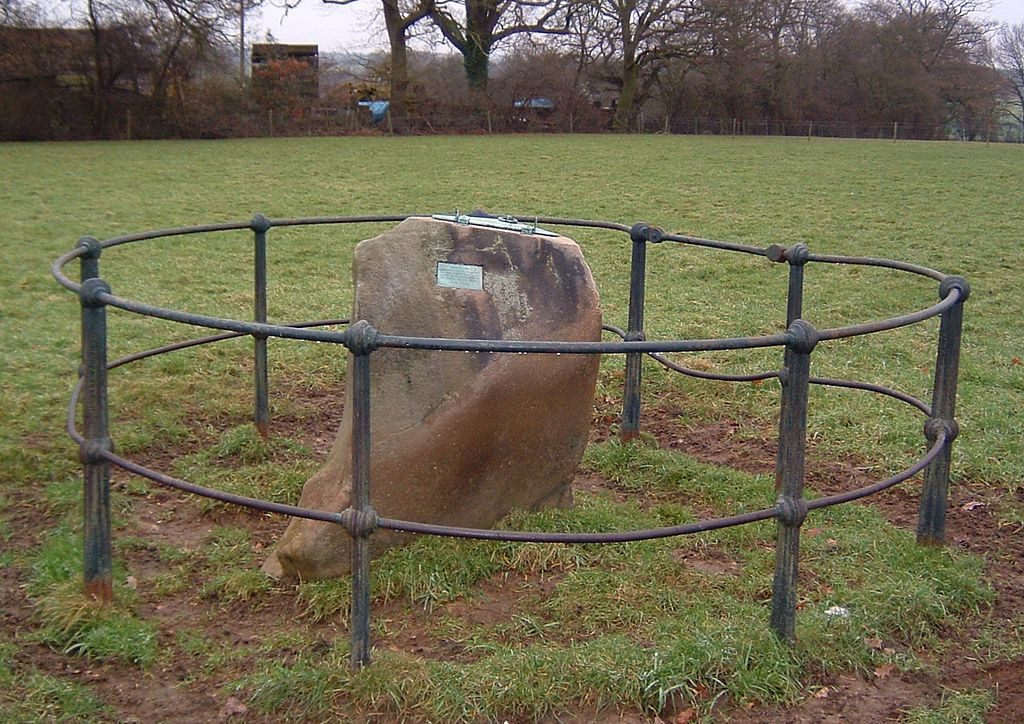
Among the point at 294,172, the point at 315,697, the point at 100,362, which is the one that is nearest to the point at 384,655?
the point at 315,697

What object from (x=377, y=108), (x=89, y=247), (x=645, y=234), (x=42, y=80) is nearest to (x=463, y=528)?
(x=89, y=247)

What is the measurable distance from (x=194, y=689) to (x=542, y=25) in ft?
128

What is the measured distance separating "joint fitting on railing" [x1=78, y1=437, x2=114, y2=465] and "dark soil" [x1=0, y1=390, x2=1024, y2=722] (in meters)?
0.57

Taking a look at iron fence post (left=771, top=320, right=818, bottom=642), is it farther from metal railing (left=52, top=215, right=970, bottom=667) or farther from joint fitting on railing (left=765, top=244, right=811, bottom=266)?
joint fitting on railing (left=765, top=244, right=811, bottom=266)

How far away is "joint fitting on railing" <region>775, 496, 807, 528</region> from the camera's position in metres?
3.35

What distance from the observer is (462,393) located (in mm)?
4113

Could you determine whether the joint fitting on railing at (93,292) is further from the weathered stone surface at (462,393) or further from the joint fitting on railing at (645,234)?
the joint fitting on railing at (645,234)

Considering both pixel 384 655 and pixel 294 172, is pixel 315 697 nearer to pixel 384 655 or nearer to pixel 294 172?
pixel 384 655

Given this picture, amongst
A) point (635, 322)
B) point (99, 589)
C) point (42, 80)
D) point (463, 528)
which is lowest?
point (99, 589)

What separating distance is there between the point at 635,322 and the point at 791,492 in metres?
2.10

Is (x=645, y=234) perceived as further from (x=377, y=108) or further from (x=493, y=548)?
(x=377, y=108)

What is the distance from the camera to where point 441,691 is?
3137 millimetres

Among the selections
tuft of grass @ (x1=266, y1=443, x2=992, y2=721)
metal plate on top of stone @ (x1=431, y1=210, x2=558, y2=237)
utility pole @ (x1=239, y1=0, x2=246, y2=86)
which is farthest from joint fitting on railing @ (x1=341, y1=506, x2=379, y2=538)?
utility pole @ (x1=239, y1=0, x2=246, y2=86)

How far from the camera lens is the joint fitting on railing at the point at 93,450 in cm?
356
